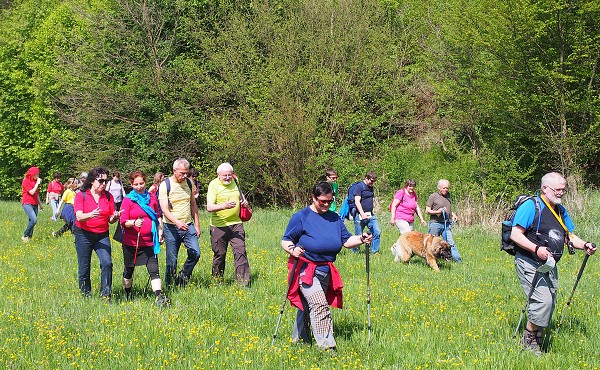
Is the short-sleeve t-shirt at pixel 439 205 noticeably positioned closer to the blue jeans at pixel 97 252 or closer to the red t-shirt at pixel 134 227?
the red t-shirt at pixel 134 227

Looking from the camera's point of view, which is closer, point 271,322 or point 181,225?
point 271,322

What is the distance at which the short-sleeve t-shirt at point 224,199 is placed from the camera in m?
9.91

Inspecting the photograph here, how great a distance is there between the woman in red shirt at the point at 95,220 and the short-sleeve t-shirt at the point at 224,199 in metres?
1.57

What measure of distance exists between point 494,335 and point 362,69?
2286cm

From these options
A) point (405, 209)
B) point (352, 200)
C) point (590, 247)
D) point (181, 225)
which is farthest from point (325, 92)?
point (590, 247)

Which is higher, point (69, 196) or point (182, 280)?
point (69, 196)

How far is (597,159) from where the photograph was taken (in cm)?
2762

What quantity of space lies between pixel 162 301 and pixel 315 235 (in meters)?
3.02

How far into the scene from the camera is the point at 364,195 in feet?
46.5

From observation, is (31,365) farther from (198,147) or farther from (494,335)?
(198,147)

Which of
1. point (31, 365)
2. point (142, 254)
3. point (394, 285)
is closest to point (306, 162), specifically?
point (394, 285)

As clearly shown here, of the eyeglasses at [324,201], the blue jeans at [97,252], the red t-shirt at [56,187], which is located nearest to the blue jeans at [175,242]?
the blue jeans at [97,252]

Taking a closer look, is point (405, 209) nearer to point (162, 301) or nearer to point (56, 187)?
Result: point (162, 301)

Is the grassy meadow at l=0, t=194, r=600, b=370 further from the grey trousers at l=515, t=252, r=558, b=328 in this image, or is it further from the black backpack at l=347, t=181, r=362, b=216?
the black backpack at l=347, t=181, r=362, b=216
